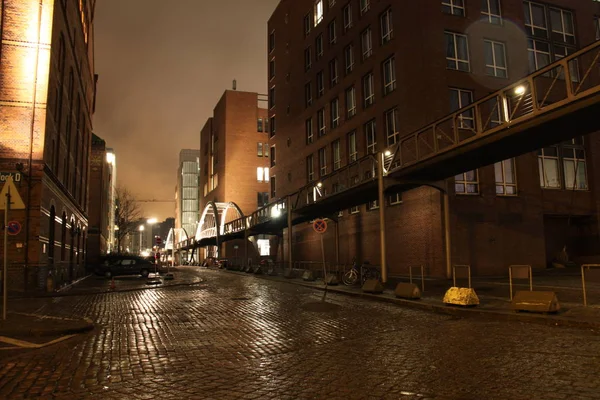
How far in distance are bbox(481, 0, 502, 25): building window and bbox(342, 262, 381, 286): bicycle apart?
58.6ft

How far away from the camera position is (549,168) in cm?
2997

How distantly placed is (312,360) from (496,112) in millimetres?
24553

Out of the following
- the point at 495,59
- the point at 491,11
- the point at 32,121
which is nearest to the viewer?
the point at 32,121

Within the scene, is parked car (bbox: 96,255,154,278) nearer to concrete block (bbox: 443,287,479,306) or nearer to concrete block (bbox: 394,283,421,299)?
concrete block (bbox: 394,283,421,299)

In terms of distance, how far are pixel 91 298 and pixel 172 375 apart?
13340mm

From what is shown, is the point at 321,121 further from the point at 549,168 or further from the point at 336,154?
the point at 549,168

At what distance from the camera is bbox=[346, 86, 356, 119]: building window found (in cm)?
3516

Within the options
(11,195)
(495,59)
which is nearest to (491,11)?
(495,59)

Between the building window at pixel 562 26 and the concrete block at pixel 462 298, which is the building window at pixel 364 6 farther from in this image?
the concrete block at pixel 462 298

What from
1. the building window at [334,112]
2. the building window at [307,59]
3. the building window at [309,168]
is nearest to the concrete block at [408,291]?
the building window at [334,112]

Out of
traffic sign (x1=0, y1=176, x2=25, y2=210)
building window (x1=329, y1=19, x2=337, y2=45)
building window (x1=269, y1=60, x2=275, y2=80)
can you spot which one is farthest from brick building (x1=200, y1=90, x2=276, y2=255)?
traffic sign (x1=0, y1=176, x2=25, y2=210)

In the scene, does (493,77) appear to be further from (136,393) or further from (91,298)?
(136,393)

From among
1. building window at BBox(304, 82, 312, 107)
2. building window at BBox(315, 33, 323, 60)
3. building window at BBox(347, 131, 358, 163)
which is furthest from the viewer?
building window at BBox(304, 82, 312, 107)

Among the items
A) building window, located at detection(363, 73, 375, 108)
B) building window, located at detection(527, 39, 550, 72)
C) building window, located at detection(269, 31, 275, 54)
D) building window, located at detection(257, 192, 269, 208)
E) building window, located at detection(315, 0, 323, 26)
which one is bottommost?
building window, located at detection(257, 192, 269, 208)
